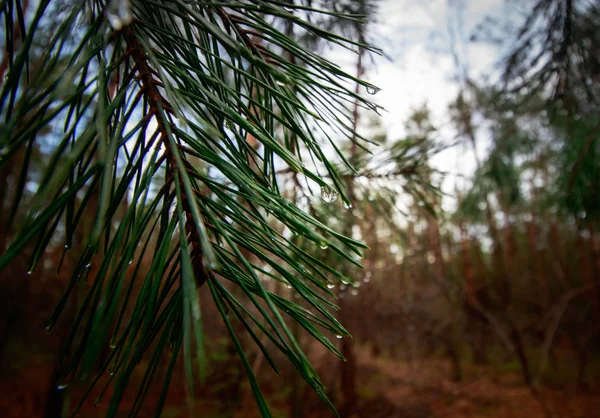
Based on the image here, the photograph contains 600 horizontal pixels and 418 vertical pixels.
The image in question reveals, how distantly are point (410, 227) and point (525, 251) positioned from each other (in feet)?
15.1

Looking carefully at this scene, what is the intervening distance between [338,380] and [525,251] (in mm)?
8487

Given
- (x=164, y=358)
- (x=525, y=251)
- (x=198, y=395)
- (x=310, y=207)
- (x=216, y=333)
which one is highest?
(x=525, y=251)

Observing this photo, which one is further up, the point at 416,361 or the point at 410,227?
the point at 410,227

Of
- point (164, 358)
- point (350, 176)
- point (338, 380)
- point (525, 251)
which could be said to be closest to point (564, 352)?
point (525, 251)

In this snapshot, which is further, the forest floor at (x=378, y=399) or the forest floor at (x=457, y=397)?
the forest floor at (x=457, y=397)

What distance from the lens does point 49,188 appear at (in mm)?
239

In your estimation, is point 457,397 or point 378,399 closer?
point 378,399

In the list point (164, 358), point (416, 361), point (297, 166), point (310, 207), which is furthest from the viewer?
point (416, 361)

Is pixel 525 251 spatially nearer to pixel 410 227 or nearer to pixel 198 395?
pixel 410 227

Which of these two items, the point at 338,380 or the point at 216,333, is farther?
the point at 216,333

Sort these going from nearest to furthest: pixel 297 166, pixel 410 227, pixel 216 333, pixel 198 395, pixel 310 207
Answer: pixel 297 166
pixel 310 207
pixel 198 395
pixel 216 333
pixel 410 227

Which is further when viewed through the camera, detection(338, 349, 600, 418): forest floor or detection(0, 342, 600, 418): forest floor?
detection(338, 349, 600, 418): forest floor

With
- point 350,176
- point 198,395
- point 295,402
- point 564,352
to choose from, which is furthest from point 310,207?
point 564,352

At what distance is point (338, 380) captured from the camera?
20.0ft
